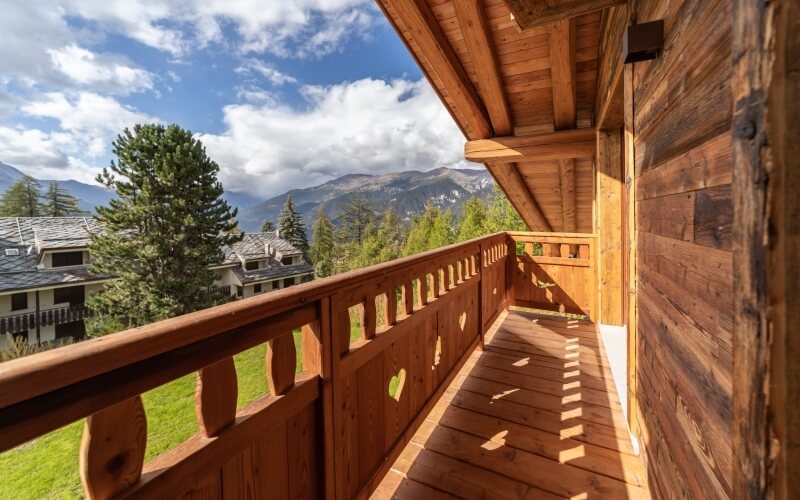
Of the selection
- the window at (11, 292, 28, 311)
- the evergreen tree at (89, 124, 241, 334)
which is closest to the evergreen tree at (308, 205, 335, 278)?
the evergreen tree at (89, 124, 241, 334)

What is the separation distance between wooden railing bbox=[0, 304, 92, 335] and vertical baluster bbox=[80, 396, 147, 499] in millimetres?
24963

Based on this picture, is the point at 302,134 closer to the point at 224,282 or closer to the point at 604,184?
the point at 224,282

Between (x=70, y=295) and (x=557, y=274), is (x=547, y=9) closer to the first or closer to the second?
(x=557, y=274)

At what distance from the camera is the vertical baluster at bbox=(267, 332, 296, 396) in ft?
3.34

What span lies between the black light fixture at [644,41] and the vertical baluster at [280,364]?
1574mm

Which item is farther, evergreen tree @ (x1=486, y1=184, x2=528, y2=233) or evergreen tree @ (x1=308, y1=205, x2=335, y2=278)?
evergreen tree @ (x1=308, y1=205, x2=335, y2=278)

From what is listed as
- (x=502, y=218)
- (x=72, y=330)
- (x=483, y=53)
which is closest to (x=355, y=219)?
(x=502, y=218)

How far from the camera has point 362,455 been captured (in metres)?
1.45

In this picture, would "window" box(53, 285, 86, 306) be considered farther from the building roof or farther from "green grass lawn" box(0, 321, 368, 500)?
"green grass lawn" box(0, 321, 368, 500)

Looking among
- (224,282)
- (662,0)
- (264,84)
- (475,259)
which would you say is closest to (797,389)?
(662,0)

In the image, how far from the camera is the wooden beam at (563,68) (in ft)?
7.91

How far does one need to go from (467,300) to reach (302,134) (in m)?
144

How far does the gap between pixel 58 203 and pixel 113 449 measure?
39.2m

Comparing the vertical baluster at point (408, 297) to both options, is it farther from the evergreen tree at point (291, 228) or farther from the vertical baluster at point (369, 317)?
the evergreen tree at point (291, 228)
